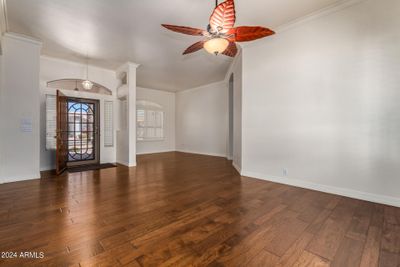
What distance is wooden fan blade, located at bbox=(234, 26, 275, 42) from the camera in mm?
2156

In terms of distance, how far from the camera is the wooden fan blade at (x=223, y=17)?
6.04 feet

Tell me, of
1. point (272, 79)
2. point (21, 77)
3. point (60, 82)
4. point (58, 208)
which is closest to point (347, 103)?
point (272, 79)

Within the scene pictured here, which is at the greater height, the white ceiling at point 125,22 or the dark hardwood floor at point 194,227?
the white ceiling at point 125,22

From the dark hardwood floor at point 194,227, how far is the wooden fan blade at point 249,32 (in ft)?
7.68

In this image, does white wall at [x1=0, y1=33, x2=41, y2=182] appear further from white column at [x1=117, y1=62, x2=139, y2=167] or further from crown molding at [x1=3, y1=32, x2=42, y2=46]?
white column at [x1=117, y1=62, x2=139, y2=167]

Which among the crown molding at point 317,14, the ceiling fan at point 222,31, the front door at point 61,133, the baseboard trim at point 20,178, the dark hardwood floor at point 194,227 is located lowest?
the dark hardwood floor at point 194,227

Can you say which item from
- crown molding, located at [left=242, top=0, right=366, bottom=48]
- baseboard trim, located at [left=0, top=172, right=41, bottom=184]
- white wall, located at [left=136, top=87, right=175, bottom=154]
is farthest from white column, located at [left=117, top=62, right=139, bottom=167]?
crown molding, located at [left=242, top=0, right=366, bottom=48]

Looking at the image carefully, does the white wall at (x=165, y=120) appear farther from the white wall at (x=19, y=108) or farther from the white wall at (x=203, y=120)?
the white wall at (x=19, y=108)

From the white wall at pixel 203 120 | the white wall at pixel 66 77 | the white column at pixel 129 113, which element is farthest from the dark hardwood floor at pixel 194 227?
the white wall at pixel 203 120

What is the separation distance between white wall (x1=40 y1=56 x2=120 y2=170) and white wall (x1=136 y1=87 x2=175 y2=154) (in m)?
1.91

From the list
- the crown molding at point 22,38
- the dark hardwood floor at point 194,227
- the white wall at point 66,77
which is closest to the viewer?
the dark hardwood floor at point 194,227

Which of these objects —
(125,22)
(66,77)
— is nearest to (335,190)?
(125,22)

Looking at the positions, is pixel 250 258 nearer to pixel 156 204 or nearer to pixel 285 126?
pixel 156 204

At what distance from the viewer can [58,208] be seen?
254 cm
